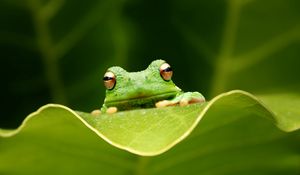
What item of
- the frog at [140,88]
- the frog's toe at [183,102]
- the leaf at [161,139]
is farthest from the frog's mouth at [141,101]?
the leaf at [161,139]

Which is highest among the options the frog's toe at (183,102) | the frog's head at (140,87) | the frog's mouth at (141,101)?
the frog's head at (140,87)

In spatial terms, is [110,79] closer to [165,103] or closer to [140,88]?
[140,88]

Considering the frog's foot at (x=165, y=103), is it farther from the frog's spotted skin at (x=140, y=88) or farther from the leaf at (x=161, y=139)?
the leaf at (x=161, y=139)

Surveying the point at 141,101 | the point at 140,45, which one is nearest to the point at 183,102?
the point at 141,101

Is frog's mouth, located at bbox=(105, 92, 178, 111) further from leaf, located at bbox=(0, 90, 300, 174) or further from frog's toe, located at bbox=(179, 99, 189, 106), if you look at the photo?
leaf, located at bbox=(0, 90, 300, 174)

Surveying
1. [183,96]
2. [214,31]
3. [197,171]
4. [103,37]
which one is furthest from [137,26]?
[197,171]

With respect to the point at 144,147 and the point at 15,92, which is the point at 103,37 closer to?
the point at 15,92
